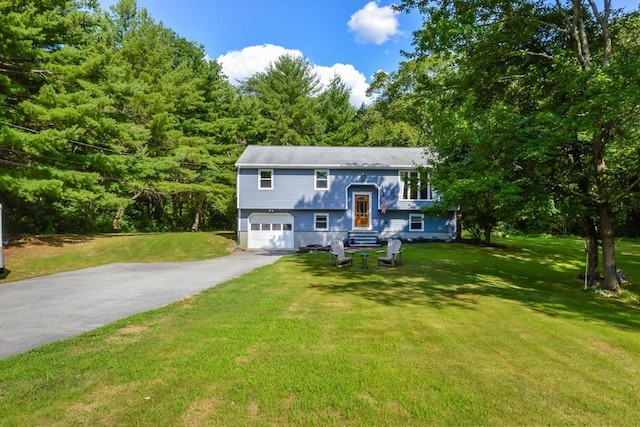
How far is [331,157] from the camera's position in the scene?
24688 mm

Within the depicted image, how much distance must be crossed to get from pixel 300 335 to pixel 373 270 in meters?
8.01

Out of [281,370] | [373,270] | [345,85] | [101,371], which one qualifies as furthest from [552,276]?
[345,85]

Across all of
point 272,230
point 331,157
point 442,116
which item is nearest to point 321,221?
point 272,230

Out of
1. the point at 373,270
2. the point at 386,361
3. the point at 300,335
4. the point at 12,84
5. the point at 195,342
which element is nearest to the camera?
the point at 386,361

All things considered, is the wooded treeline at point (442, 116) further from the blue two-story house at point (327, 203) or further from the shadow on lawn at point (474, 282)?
the blue two-story house at point (327, 203)

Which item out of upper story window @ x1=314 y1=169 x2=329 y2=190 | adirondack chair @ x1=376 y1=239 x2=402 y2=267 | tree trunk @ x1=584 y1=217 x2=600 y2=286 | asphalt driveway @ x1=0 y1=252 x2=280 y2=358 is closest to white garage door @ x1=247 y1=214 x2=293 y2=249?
upper story window @ x1=314 y1=169 x2=329 y2=190

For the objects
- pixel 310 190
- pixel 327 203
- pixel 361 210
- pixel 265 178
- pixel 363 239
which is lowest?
pixel 363 239

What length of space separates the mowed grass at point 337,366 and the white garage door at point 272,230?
49.1ft

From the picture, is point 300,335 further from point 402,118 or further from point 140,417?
point 402,118

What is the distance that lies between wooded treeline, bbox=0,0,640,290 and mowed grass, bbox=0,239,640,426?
4802 millimetres

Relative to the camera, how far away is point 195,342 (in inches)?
206

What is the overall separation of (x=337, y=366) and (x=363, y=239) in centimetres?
1880

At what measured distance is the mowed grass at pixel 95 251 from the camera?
15.3 m

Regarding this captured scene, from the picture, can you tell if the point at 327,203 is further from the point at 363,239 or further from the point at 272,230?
the point at 272,230
